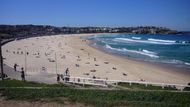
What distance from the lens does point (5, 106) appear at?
14.8m

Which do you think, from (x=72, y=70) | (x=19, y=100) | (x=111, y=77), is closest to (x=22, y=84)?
(x=19, y=100)

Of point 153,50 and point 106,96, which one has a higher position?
point 106,96

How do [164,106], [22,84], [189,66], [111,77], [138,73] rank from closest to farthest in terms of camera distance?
[164,106]
[22,84]
[111,77]
[138,73]
[189,66]

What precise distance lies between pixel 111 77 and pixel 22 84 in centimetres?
1333

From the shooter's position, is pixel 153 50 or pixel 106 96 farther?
pixel 153 50

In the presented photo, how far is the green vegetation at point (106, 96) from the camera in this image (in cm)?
1497

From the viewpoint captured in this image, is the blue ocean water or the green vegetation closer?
the green vegetation

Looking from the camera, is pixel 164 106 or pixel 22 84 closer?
pixel 164 106

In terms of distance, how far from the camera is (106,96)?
16047mm

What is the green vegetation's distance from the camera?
15.0 m

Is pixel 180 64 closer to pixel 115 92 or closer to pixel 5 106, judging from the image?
pixel 115 92

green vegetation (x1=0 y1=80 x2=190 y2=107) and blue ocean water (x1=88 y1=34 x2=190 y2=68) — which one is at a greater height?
green vegetation (x1=0 y1=80 x2=190 y2=107)

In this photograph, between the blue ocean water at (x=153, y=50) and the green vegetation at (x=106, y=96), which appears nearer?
the green vegetation at (x=106, y=96)

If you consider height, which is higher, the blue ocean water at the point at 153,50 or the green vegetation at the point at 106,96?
the green vegetation at the point at 106,96
